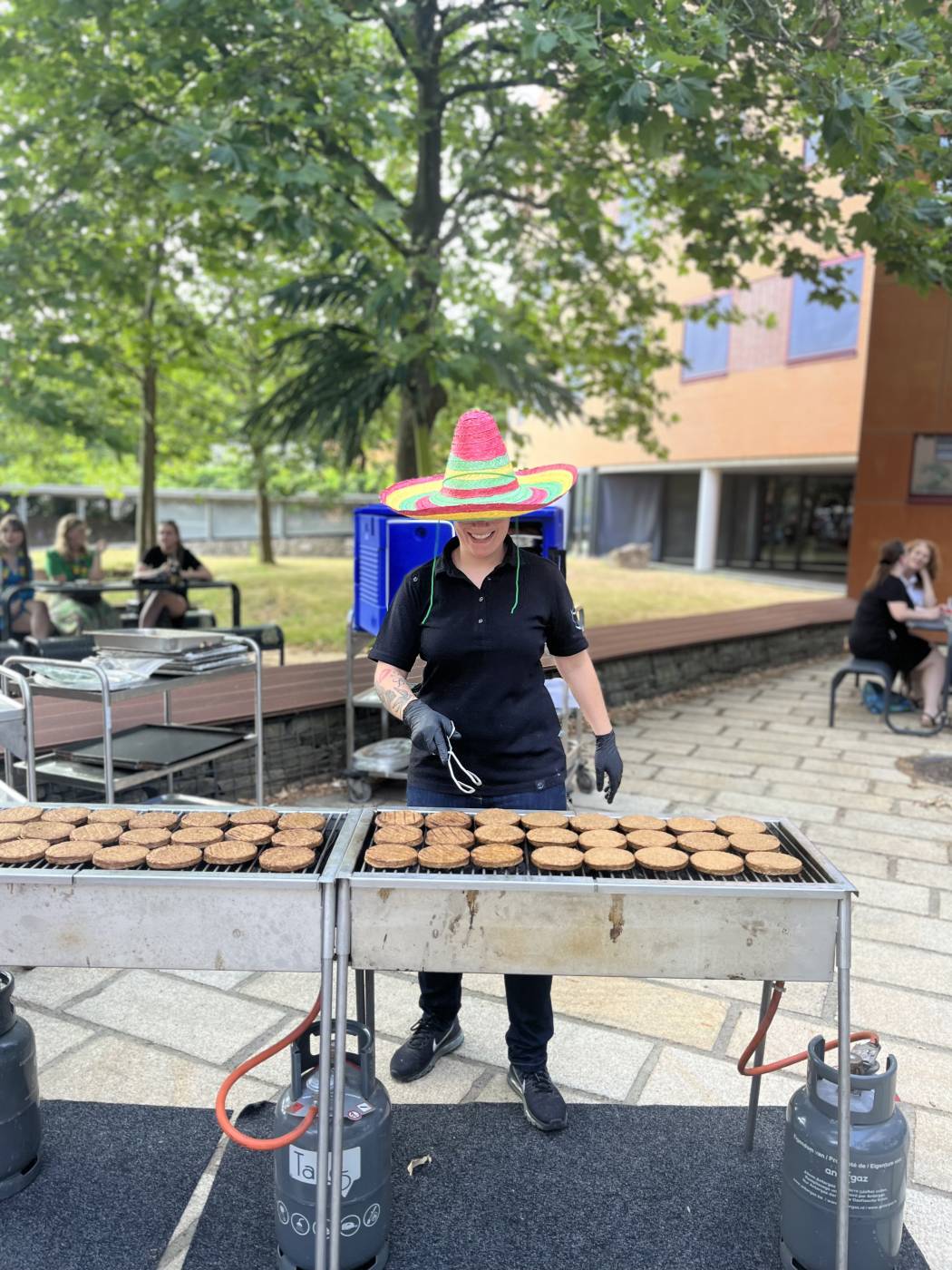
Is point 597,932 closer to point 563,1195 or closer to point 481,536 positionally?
point 563,1195

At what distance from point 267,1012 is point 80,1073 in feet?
1.98

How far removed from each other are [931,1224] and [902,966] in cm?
141

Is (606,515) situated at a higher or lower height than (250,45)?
lower

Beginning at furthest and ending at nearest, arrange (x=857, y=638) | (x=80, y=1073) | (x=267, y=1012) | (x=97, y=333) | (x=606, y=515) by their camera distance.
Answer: (x=606, y=515), (x=97, y=333), (x=857, y=638), (x=267, y=1012), (x=80, y=1073)

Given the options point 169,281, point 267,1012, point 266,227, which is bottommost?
point 267,1012

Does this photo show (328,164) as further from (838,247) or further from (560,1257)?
(560,1257)

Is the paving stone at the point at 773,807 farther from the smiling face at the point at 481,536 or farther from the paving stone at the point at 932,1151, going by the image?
the smiling face at the point at 481,536

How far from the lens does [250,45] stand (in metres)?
5.54

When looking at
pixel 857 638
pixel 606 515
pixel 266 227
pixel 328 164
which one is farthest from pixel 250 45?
pixel 606 515

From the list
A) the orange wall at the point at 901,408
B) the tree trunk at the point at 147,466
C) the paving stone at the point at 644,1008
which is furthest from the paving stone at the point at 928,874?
the tree trunk at the point at 147,466

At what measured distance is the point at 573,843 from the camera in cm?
212

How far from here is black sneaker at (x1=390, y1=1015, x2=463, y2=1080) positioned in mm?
2744

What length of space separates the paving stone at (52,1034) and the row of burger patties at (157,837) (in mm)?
1017

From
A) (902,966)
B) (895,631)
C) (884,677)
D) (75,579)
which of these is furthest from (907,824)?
(75,579)
